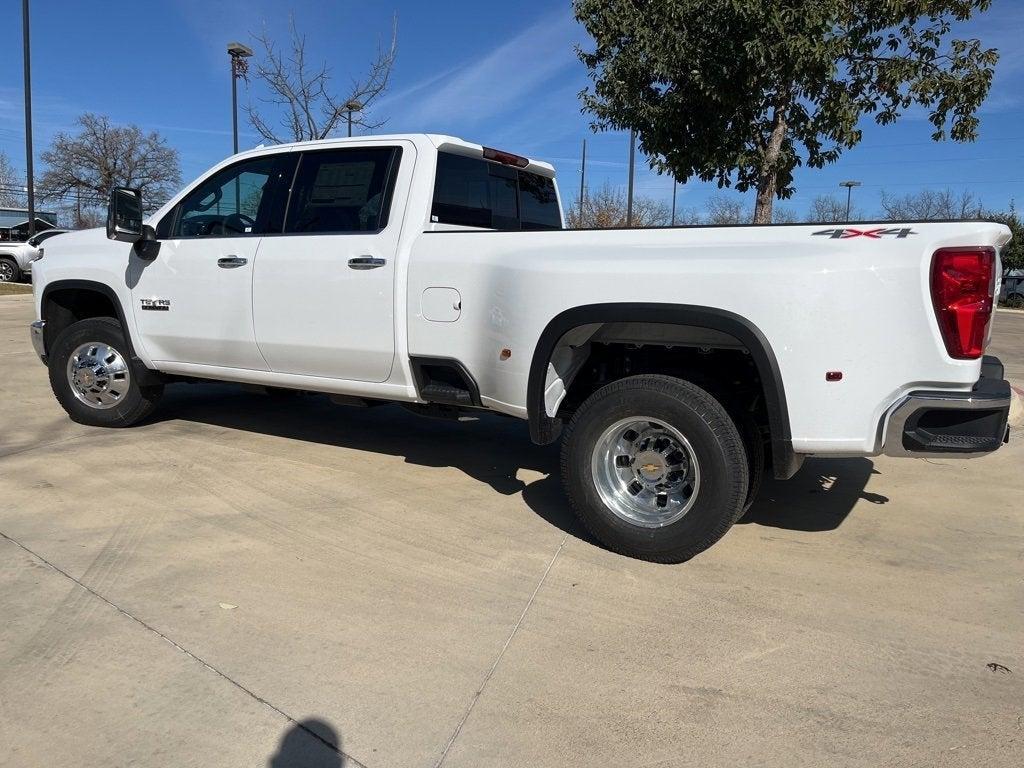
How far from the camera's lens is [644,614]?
3.43m

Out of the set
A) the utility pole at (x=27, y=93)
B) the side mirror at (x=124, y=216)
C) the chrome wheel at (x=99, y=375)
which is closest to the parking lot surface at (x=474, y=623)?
the chrome wheel at (x=99, y=375)

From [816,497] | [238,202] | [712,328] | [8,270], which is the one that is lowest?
[816,497]

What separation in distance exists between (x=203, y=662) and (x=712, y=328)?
2.37 metres

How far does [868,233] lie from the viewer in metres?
3.31

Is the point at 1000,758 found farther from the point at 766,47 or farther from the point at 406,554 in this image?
the point at 766,47

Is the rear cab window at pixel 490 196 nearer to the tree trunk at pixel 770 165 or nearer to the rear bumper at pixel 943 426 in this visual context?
the rear bumper at pixel 943 426

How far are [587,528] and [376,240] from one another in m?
1.98

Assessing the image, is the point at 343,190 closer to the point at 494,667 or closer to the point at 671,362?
the point at 671,362

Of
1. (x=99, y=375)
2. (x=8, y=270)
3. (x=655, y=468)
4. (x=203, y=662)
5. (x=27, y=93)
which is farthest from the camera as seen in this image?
(x=8, y=270)

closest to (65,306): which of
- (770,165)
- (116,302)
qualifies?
(116,302)

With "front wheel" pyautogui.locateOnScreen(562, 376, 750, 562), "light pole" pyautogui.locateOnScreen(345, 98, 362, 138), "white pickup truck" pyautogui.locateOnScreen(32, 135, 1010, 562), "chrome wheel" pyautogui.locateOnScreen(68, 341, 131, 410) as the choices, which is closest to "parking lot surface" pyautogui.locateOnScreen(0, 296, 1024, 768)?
"front wheel" pyautogui.locateOnScreen(562, 376, 750, 562)

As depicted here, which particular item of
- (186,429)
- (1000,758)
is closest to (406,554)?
(1000,758)

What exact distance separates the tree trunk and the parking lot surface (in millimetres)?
5022

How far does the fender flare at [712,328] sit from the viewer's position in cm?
349
